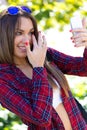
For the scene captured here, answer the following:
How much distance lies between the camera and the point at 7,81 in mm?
2598

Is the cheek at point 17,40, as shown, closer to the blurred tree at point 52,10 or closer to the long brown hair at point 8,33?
the long brown hair at point 8,33

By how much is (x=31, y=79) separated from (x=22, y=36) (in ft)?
0.80

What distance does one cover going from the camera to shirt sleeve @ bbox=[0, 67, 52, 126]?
2.53m

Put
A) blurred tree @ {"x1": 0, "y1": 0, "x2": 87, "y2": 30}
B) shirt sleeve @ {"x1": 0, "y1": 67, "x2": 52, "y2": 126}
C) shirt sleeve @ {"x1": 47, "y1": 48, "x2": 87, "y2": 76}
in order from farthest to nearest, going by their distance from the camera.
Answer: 1. blurred tree @ {"x1": 0, "y1": 0, "x2": 87, "y2": 30}
2. shirt sleeve @ {"x1": 47, "y1": 48, "x2": 87, "y2": 76}
3. shirt sleeve @ {"x1": 0, "y1": 67, "x2": 52, "y2": 126}

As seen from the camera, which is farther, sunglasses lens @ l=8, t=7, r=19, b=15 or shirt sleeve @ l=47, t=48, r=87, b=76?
shirt sleeve @ l=47, t=48, r=87, b=76

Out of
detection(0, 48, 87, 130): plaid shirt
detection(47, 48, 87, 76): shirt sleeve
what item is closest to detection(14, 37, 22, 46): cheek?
detection(0, 48, 87, 130): plaid shirt

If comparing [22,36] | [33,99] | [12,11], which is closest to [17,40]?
[22,36]

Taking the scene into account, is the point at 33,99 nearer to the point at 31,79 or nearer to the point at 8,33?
the point at 31,79

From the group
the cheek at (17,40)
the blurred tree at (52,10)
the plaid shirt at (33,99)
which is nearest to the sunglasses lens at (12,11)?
the cheek at (17,40)

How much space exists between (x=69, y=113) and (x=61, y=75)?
0.23m

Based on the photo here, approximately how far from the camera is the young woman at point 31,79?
8.38 ft

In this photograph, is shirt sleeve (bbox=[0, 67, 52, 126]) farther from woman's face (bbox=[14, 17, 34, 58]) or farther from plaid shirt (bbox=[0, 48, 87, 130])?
woman's face (bbox=[14, 17, 34, 58])

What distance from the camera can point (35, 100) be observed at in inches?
100

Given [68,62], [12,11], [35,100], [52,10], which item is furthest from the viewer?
[52,10]
